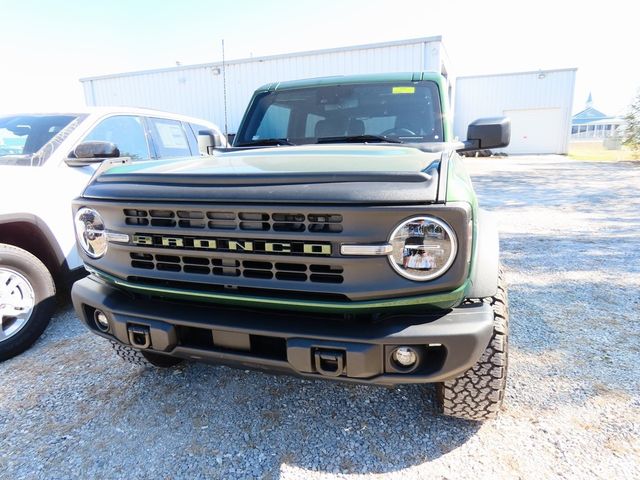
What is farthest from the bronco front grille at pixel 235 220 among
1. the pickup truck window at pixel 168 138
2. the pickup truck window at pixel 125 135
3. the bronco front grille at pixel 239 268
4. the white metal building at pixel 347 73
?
the white metal building at pixel 347 73

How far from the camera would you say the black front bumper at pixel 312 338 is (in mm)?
1483

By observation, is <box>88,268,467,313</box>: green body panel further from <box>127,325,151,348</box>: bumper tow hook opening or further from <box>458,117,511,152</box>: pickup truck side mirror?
<box>458,117,511,152</box>: pickup truck side mirror

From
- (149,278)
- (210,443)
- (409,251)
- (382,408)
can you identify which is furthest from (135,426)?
(409,251)

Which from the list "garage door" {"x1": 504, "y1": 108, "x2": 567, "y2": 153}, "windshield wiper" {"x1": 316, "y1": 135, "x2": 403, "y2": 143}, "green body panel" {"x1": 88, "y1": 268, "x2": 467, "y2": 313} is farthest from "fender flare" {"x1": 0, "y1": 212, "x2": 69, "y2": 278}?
"garage door" {"x1": 504, "y1": 108, "x2": 567, "y2": 153}

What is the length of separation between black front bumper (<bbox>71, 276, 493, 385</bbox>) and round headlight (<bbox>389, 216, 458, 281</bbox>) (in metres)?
0.19

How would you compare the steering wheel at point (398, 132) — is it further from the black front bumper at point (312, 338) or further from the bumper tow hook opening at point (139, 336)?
the bumper tow hook opening at point (139, 336)

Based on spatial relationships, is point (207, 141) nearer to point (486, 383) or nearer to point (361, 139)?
point (361, 139)

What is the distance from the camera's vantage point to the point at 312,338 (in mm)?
1534

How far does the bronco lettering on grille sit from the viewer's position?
1.53 meters

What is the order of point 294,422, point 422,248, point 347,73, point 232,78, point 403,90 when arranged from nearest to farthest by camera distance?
point 422,248 < point 294,422 < point 403,90 < point 347,73 < point 232,78

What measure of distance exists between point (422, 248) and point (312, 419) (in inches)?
48.6

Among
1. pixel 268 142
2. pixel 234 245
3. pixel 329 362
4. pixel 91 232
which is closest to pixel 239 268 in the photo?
pixel 234 245

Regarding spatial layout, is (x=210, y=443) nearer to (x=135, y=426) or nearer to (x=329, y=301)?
(x=135, y=426)

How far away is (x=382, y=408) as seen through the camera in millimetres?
2225
